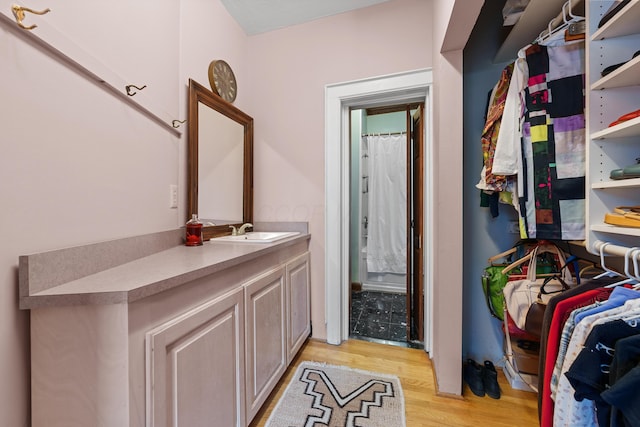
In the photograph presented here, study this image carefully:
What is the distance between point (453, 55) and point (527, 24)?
0.38 m

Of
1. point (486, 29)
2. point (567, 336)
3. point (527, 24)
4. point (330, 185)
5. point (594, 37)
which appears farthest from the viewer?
point (330, 185)

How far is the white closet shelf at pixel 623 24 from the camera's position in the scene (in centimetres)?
78

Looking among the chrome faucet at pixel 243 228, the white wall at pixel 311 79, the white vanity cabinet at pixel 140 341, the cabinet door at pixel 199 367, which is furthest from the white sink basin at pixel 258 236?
the cabinet door at pixel 199 367

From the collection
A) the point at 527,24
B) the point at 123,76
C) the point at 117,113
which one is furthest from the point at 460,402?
the point at 123,76

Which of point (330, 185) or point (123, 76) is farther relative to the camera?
→ point (330, 185)

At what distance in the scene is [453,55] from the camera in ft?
4.74

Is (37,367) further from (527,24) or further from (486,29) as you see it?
(486,29)

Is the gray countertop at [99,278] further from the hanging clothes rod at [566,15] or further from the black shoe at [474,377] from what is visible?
the hanging clothes rod at [566,15]

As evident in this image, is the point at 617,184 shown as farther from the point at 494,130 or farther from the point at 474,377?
the point at 474,377

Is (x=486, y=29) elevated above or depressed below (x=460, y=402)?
above

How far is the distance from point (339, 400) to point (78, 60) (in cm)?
199

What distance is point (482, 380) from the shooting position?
1.52 metres

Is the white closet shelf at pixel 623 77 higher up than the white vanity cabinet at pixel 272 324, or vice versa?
the white closet shelf at pixel 623 77

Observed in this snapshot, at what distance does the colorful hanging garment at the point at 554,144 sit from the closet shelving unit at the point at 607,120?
0.14m
